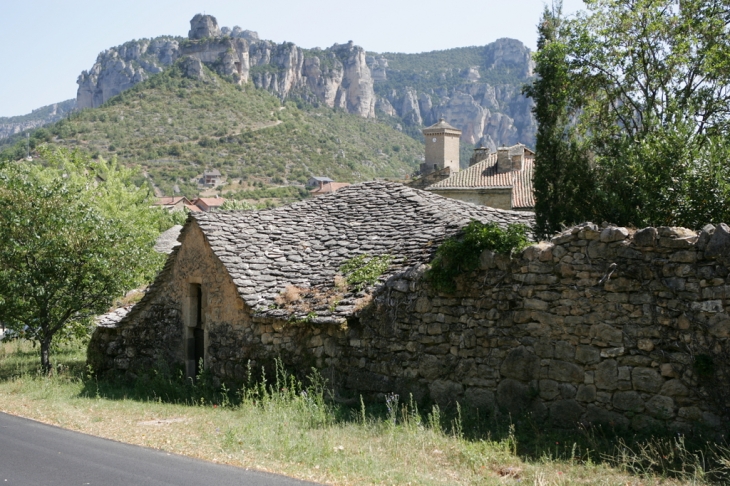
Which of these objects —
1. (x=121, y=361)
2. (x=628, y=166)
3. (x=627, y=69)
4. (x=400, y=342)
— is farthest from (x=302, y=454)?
(x=627, y=69)

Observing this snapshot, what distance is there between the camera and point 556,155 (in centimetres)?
1234

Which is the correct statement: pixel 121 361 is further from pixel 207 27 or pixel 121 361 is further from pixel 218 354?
pixel 207 27

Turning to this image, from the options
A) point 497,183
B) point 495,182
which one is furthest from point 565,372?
point 495,182

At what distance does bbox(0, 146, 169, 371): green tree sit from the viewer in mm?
14914

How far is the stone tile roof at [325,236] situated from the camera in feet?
38.8

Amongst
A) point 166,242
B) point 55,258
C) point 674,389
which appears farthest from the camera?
point 166,242

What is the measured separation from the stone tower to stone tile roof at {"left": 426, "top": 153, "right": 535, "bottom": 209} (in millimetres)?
28826

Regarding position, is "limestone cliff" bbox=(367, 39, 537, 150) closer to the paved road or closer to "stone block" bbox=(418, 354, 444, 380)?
"stone block" bbox=(418, 354, 444, 380)

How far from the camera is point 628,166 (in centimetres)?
1045

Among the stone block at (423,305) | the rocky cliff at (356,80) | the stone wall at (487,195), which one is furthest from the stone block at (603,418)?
the rocky cliff at (356,80)

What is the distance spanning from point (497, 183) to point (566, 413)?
25.1m

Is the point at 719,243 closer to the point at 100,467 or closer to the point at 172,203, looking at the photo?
the point at 100,467

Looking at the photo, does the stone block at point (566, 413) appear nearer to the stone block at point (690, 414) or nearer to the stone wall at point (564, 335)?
the stone wall at point (564, 335)

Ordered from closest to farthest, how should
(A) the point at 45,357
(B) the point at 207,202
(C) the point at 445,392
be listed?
1. (C) the point at 445,392
2. (A) the point at 45,357
3. (B) the point at 207,202
